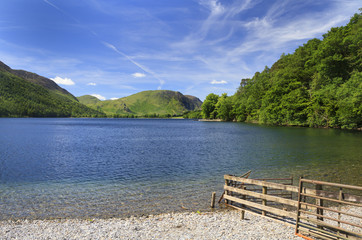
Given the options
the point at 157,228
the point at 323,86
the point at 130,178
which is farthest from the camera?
the point at 323,86

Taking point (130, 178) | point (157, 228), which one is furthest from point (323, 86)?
point (157, 228)

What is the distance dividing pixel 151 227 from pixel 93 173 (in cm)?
1585

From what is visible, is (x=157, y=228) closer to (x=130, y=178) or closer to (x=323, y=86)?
(x=130, y=178)

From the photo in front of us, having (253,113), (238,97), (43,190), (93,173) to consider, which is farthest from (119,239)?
(238,97)

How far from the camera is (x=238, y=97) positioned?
591 feet

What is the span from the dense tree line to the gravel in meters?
79.3

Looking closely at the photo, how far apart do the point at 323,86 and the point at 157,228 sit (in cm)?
10578

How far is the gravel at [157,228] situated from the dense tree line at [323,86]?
3124 inches

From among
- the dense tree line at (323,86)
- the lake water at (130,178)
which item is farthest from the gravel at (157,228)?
the dense tree line at (323,86)

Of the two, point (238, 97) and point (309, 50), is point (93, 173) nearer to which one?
point (309, 50)

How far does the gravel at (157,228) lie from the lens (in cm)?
1072

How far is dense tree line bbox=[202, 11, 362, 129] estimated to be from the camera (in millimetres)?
79312

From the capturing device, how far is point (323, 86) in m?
94.8

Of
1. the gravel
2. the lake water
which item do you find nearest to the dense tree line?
the lake water
